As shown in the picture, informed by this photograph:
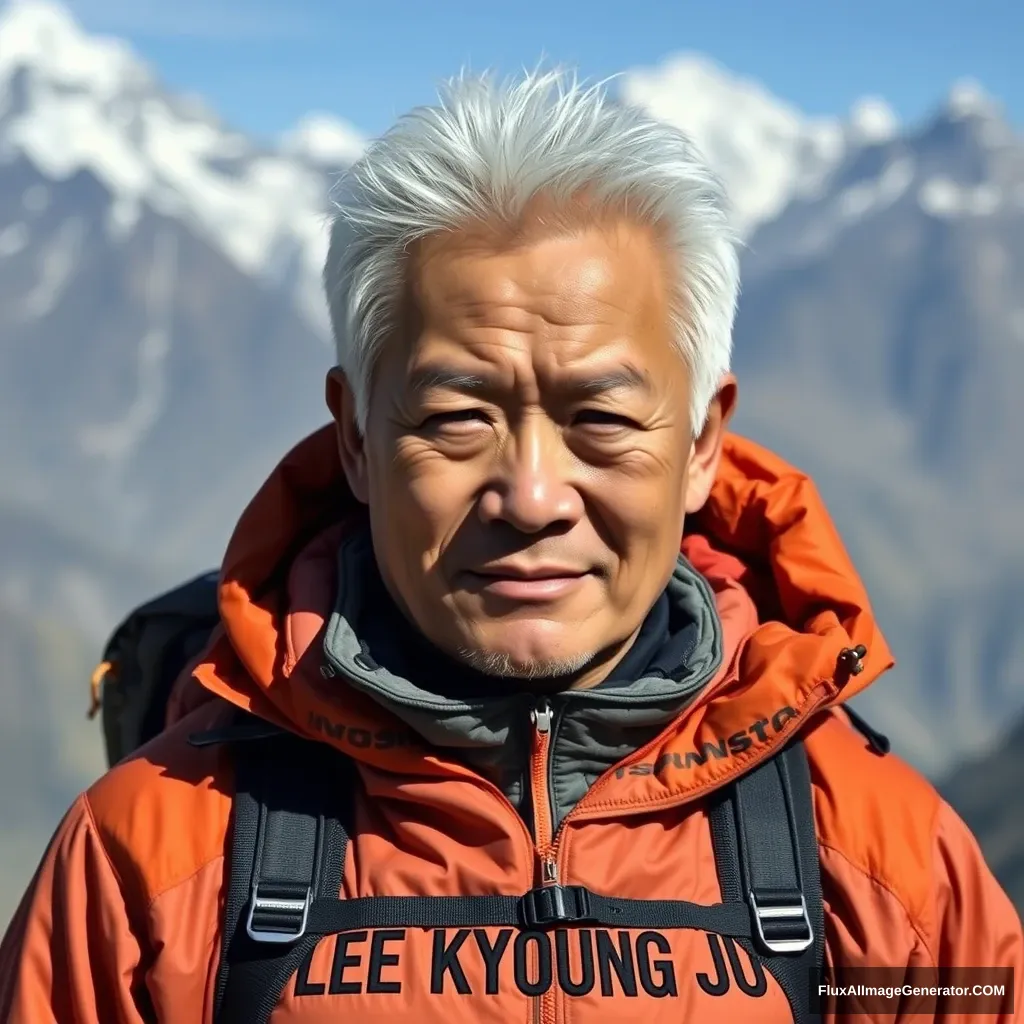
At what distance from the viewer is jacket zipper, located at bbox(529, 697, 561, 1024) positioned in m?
1.50

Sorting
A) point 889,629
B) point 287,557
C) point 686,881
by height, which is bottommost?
point 686,881

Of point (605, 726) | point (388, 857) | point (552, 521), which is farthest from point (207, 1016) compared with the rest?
point (552, 521)

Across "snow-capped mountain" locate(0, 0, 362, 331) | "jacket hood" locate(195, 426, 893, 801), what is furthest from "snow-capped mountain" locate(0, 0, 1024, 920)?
"jacket hood" locate(195, 426, 893, 801)

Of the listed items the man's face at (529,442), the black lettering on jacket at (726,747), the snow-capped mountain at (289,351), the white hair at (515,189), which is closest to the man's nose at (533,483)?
the man's face at (529,442)

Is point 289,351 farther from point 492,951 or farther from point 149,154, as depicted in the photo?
point 492,951

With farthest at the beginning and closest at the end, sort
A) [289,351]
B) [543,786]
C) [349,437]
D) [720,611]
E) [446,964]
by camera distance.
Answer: [289,351], [720,611], [349,437], [543,786], [446,964]

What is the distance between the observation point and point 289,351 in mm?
103438

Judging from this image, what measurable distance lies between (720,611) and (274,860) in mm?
657

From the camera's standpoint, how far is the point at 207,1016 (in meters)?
1.45

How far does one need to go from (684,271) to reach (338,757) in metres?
0.70

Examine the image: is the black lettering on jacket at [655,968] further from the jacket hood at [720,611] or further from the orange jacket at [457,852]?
the jacket hood at [720,611]

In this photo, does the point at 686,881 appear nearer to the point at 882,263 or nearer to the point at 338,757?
the point at 338,757

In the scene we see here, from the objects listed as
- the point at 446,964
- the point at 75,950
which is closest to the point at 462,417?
the point at 446,964

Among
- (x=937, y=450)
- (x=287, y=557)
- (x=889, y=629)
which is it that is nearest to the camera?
(x=287, y=557)
